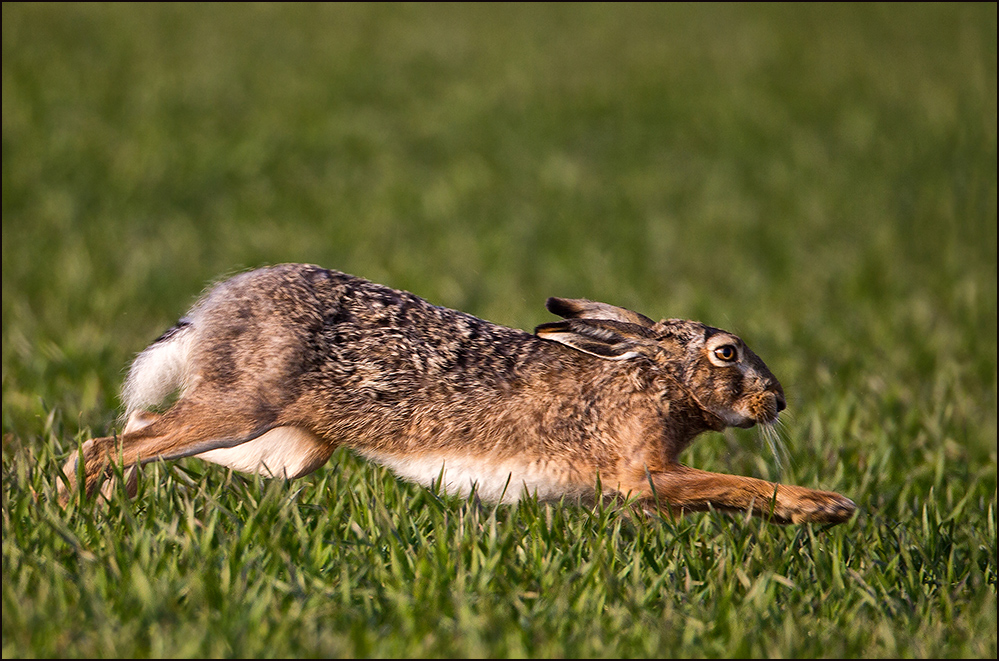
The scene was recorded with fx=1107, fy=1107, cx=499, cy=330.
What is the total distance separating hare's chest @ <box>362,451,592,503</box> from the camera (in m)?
4.22

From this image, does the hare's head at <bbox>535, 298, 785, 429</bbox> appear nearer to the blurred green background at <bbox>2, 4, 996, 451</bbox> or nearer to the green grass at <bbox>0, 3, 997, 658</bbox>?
the green grass at <bbox>0, 3, 997, 658</bbox>

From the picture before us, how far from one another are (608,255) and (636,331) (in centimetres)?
599

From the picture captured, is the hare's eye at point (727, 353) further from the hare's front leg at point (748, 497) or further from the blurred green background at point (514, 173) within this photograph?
the blurred green background at point (514, 173)

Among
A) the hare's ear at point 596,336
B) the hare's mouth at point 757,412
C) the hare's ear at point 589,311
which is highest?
the hare's ear at point 589,311

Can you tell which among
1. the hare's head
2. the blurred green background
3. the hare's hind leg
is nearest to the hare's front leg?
the hare's head

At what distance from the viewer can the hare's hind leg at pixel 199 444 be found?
3988mm

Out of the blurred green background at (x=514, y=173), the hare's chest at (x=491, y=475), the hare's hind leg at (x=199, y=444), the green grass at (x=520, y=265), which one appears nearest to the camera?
the green grass at (x=520, y=265)

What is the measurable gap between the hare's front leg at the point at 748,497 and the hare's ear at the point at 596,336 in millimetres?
496

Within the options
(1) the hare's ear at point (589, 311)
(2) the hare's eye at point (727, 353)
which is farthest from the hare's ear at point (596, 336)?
(2) the hare's eye at point (727, 353)

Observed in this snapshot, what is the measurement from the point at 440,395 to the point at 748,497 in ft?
3.95

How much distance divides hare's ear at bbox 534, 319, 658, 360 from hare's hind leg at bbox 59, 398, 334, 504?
989mm

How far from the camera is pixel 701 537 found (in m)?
4.20

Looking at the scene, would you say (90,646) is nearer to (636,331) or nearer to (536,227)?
(636,331)

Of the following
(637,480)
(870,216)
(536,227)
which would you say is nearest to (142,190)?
(536,227)
